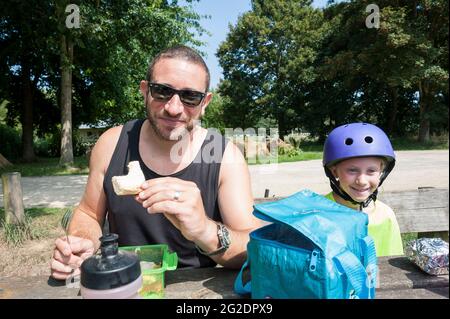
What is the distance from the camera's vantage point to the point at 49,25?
→ 40.6 ft

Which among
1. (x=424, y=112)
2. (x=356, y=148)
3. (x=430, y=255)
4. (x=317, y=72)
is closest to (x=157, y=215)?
(x=430, y=255)

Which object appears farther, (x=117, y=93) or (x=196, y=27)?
(x=117, y=93)

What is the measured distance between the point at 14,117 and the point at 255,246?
26934 mm

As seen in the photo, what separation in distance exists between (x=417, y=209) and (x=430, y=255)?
4.75 feet

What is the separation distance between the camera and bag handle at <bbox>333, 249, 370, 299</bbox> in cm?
106

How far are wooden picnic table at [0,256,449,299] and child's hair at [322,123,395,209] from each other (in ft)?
3.41

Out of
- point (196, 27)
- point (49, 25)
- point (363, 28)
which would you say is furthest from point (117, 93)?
point (363, 28)

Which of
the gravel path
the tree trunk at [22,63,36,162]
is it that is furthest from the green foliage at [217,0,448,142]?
the tree trunk at [22,63,36,162]

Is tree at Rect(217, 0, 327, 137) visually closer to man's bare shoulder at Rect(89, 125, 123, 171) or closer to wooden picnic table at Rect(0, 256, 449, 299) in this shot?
man's bare shoulder at Rect(89, 125, 123, 171)

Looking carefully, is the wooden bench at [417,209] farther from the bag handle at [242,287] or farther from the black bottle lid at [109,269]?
the black bottle lid at [109,269]

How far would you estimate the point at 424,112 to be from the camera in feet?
76.9

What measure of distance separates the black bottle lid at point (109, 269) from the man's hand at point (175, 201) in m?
0.23

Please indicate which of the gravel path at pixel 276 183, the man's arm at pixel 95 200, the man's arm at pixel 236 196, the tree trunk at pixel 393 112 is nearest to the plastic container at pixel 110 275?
the man's arm at pixel 236 196
